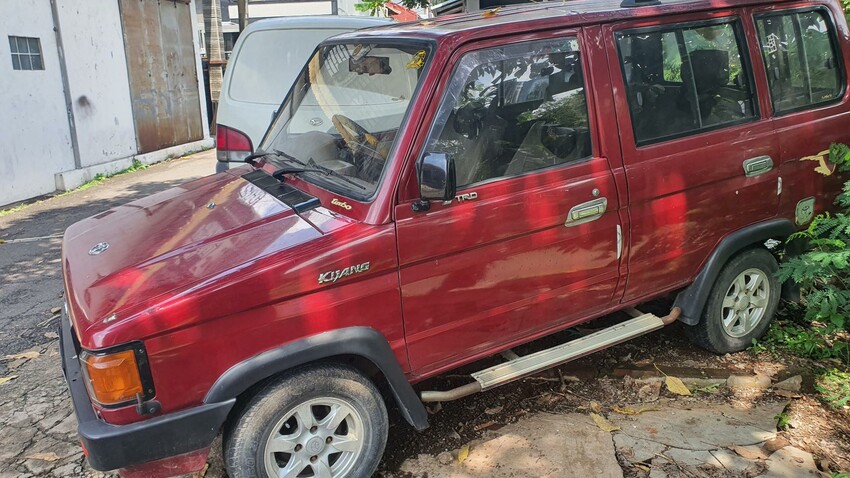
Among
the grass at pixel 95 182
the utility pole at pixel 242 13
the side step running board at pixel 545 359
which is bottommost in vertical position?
the grass at pixel 95 182

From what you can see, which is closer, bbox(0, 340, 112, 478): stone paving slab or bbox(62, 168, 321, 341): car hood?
bbox(62, 168, 321, 341): car hood

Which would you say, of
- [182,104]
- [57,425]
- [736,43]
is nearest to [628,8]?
[736,43]

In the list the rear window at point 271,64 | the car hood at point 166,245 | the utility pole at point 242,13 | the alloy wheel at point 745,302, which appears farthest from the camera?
the utility pole at point 242,13

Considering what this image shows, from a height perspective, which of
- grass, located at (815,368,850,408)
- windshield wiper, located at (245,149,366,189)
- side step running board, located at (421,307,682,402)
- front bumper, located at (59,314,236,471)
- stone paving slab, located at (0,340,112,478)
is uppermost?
windshield wiper, located at (245,149,366,189)

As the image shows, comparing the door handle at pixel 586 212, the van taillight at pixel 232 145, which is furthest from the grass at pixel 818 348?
the van taillight at pixel 232 145

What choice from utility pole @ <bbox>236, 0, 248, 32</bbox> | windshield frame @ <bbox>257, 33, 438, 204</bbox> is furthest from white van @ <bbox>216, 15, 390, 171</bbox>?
utility pole @ <bbox>236, 0, 248, 32</bbox>

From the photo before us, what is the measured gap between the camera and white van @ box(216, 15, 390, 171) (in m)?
6.03

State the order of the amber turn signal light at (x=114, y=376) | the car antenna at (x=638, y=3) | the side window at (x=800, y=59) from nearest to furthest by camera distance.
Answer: the amber turn signal light at (x=114, y=376)
the car antenna at (x=638, y=3)
the side window at (x=800, y=59)

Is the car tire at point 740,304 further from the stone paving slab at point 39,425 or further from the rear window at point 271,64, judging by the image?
the rear window at point 271,64

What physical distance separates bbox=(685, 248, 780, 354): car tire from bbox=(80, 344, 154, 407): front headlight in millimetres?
3107

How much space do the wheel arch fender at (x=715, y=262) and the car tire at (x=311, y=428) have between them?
1.97m

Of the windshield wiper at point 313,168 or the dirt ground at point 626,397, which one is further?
the dirt ground at point 626,397

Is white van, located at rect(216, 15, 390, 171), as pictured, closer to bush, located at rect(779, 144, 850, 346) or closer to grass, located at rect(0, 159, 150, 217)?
bush, located at rect(779, 144, 850, 346)

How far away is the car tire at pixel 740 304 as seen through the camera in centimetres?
393
